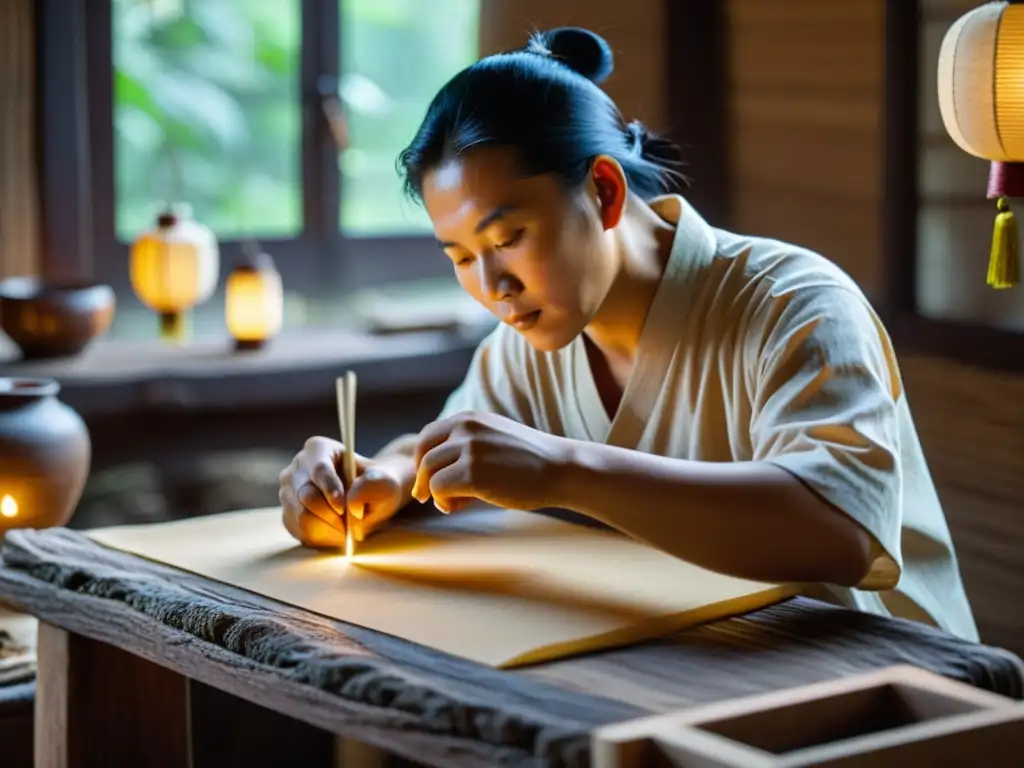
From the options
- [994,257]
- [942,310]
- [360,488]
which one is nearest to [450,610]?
[360,488]

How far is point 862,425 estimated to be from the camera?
178 centimetres

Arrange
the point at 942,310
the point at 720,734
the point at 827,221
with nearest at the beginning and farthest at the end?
the point at 720,734 → the point at 942,310 → the point at 827,221

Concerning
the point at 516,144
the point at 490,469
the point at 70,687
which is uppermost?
the point at 516,144

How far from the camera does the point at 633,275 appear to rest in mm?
2170

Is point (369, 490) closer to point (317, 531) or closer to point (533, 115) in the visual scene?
point (317, 531)

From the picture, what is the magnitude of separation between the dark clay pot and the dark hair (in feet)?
2.58

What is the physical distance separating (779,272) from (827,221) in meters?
1.57

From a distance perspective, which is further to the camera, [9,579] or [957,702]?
[9,579]

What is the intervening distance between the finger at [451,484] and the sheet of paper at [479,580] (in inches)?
4.7

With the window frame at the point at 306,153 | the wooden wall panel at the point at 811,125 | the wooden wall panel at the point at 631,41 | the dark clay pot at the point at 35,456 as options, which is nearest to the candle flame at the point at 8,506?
the dark clay pot at the point at 35,456

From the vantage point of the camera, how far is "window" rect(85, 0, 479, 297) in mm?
3568

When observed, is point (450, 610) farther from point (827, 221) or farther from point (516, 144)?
point (827, 221)

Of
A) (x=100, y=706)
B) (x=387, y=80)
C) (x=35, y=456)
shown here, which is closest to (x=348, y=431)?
(x=100, y=706)

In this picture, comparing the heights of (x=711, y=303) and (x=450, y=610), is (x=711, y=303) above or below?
above
